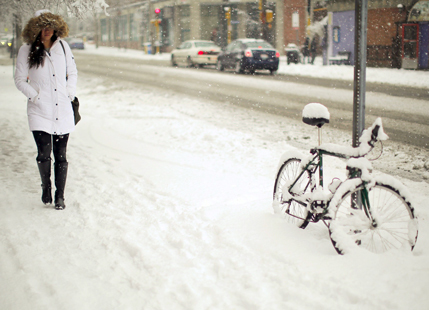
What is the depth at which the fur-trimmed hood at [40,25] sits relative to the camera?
13.4 ft

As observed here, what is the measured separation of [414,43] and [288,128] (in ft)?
54.2

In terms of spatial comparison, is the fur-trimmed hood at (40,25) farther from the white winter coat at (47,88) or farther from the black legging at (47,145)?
the black legging at (47,145)

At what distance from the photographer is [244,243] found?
355 cm

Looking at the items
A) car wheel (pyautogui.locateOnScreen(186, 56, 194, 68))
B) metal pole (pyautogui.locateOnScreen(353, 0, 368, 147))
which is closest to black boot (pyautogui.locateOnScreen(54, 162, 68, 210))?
metal pole (pyautogui.locateOnScreen(353, 0, 368, 147))

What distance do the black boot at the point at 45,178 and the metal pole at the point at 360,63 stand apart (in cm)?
291

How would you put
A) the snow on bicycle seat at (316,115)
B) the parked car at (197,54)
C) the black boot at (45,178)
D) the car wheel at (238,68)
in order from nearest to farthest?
the snow on bicycle seat at (316,115), the black boot at (45,178), the car wheel at (238,68), the parked car at (197,54)

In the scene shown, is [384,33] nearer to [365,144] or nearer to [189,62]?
[189,62]

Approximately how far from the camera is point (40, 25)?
13.4ft

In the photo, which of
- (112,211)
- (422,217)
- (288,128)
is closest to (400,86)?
(288,128)

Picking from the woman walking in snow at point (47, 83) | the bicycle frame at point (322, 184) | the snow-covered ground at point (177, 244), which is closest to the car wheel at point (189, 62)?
the snow-covered ground at point (177, 244)

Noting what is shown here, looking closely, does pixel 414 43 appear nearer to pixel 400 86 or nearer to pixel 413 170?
pixel 400 86

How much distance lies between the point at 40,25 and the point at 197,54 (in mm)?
21255

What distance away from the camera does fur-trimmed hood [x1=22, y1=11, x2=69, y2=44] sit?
13.4ft

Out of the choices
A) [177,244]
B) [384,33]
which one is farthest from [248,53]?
[177,244]
